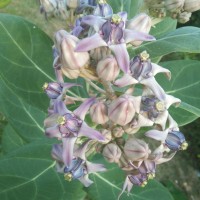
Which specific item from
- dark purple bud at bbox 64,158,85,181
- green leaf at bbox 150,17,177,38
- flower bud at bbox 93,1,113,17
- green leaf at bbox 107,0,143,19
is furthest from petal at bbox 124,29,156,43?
green leaf at bbox 150,17,177,38

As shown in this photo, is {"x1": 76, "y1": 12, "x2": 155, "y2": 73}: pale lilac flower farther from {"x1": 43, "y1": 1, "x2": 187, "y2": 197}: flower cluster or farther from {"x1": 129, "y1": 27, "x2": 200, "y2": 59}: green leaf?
{"x1": 129, "y1": 27, "x2": 200, "y2": 59}: green leaf

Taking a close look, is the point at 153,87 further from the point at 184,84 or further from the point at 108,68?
the point at 184,84

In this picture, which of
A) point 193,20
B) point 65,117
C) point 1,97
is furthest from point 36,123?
point 193,20

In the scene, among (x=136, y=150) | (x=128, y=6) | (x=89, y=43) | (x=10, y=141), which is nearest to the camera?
(x=89, y=43)

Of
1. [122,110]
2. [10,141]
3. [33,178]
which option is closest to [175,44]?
[122,110]

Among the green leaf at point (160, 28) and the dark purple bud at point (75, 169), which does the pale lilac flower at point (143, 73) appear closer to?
the dark purple bud at point (75, 169)

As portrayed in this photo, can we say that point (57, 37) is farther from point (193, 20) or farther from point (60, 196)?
point (193, 20)

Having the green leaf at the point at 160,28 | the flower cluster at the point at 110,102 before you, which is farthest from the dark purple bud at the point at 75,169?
the green leaf at the point at 160,28
